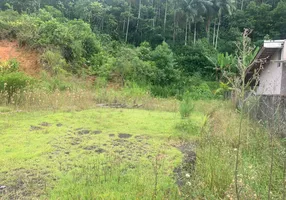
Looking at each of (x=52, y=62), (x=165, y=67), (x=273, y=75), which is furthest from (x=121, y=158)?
(x=165, y=67)

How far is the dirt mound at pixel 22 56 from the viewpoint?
15.2 m

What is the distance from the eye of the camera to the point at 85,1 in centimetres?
3105

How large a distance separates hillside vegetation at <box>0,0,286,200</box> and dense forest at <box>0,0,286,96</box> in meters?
0.13

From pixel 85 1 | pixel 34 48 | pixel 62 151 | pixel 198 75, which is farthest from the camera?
pixel 85 1

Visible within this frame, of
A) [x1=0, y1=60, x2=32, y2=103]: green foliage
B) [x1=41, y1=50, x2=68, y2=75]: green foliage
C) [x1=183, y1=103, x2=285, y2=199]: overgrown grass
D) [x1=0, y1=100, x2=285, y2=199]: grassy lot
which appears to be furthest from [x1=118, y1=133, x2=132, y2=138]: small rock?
[x1=41, y1=50, x2=68, y2=75]: green foliage

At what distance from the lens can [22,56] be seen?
15.9 metres

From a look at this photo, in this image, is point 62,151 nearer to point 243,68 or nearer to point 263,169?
point 263,169

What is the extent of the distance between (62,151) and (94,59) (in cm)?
1559

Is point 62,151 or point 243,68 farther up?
point 243,68

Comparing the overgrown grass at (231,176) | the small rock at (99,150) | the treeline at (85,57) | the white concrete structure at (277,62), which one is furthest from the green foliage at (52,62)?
the overgrown grass at (231,176)

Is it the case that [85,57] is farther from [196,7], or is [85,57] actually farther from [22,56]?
[196,7]

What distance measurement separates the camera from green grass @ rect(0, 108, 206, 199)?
2.84m

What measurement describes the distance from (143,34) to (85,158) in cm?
3013

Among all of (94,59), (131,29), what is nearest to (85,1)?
(131,29)
